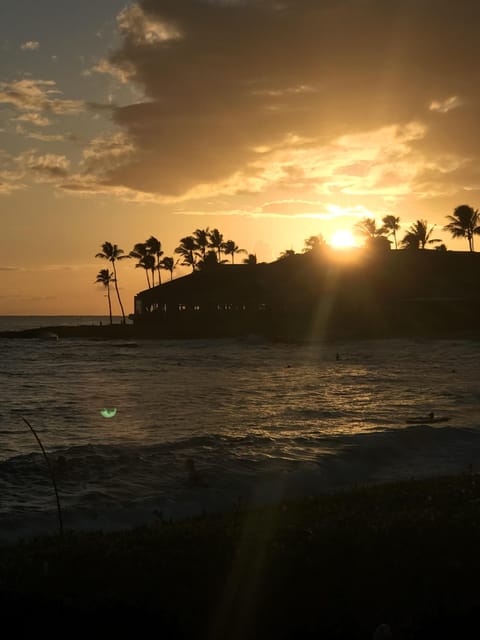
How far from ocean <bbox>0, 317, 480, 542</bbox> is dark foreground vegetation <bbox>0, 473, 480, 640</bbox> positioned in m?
4.06

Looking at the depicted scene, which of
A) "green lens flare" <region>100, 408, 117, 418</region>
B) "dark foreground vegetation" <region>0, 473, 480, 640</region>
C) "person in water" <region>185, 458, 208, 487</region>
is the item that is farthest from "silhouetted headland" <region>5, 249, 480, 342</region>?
"dark foreground vegetation" <region>0, 473, 480, 640</region>

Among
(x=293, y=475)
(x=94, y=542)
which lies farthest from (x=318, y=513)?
(x=293, y=475)

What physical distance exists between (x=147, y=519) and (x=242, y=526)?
373 cm

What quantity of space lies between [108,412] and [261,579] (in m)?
18.9

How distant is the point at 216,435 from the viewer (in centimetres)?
1747

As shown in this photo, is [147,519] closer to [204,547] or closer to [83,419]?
[204,547]

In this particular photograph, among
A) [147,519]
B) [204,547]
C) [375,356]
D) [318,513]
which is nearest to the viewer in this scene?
[204,547]

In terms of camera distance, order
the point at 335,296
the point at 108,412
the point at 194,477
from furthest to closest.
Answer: the point at 335,296, the point at 108,412, the point at 194,477

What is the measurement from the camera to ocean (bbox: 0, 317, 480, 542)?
38.7 ft

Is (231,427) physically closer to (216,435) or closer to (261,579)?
(216,435)

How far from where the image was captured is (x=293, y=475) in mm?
13297

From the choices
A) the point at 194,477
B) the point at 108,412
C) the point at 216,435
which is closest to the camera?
the point at 194,477

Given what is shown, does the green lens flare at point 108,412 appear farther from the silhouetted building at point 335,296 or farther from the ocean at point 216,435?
the silhouetted building at point 335,296

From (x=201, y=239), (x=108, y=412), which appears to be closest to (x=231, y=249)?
(x=201, y=239)
